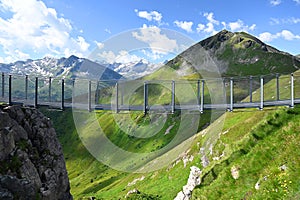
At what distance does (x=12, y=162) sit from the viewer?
42.4 m

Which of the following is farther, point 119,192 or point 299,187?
point 119,192

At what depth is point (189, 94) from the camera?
149 m

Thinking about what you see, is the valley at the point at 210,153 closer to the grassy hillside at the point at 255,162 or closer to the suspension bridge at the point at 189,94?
the grassy hillside at the point at 255,162

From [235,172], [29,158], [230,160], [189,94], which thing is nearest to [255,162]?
[235,172]

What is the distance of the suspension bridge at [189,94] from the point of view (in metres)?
33.9

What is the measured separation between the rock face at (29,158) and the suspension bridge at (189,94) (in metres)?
3.77

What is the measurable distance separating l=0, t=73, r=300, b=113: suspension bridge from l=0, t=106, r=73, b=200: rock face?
148 inches

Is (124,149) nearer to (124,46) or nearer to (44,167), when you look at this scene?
(44,167)

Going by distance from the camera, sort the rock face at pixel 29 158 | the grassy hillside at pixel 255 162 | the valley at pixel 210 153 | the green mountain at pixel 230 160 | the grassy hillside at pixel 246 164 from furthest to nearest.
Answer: the rock face at pixel 29 158
the valley at pixel 210 153
the green mountain at pixel 230 160
the grassy hillside at pixel 246 164
the grassy hillside at pixel 255 162

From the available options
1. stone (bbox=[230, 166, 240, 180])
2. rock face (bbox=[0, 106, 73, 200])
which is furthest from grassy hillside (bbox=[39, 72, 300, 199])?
rock face (bbox=[0, 106, 73, 200])

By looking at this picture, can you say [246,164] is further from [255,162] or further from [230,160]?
[230,160]

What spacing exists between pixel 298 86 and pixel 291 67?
10000 cm

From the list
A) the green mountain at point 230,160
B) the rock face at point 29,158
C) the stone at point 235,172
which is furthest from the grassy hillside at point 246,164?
the rock face at point 29,158

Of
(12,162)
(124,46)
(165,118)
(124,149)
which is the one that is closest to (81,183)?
(124,149)
